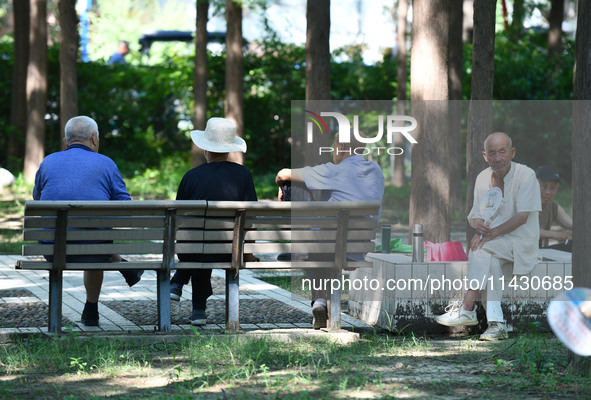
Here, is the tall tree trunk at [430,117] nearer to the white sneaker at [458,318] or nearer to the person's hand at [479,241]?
the person's hand at [479,241]

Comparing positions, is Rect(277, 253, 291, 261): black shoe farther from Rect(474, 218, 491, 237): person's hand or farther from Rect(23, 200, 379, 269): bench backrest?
Rect(474, 218, 491, 237): person's hand

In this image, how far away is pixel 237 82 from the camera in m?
19.4

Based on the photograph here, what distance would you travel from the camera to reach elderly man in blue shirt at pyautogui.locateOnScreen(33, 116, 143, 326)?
22.2 feet

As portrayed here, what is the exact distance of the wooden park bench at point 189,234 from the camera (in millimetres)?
6375

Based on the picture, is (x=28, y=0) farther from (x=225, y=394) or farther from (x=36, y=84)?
(x=225, y=394)

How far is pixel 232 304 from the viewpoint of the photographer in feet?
22.0

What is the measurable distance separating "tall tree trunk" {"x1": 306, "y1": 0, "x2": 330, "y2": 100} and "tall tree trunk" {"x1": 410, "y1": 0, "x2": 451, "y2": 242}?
4.38 meters

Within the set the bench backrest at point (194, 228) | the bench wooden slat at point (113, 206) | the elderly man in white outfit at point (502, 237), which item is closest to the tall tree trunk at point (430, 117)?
the elderly man in white outfit at point (502, 237)

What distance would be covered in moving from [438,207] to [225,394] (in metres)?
4.34

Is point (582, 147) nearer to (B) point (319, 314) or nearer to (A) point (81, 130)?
(B) point (319, 314)

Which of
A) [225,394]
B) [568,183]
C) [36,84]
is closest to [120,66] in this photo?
[36,84]

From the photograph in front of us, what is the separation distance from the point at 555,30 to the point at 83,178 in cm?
2157

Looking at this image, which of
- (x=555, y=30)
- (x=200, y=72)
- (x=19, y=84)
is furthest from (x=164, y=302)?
(x=555, y=30)

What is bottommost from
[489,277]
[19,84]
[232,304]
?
[232,304]
